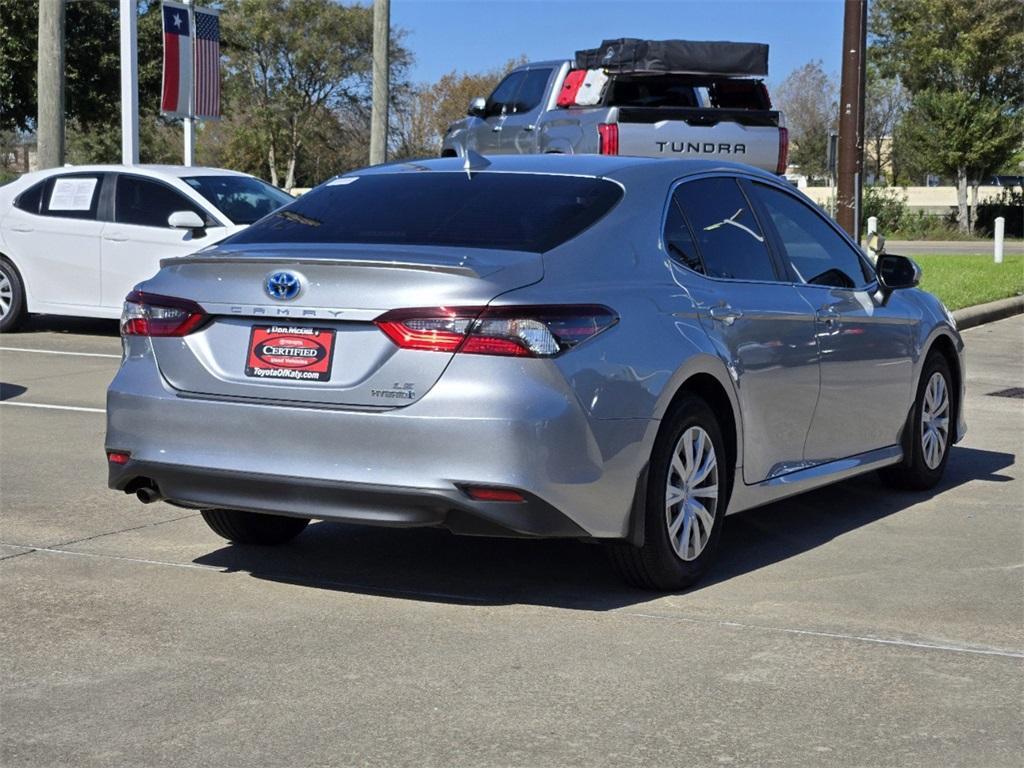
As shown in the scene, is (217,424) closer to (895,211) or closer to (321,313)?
(321,313)

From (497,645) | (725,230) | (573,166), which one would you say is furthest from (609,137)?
(497,645)

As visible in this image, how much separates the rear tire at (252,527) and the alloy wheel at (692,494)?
1.58 meters

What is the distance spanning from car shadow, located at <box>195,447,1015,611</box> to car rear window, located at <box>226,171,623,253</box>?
127cm

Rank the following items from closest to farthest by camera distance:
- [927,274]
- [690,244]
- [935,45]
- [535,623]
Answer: [535,623]
[690,244]
[927,274]
[935,45]

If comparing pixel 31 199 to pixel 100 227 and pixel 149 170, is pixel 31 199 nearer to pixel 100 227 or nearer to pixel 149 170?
pixel 100 227

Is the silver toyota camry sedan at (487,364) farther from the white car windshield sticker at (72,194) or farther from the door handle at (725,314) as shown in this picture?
the white car windshield sticker at (72,194)

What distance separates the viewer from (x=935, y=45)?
51062 millimetres

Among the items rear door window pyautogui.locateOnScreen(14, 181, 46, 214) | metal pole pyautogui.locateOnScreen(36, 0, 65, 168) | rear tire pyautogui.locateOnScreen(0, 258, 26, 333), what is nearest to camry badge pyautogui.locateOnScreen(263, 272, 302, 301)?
rear tire pyautogui.locateOnScreen(0, 258, 26, 333)

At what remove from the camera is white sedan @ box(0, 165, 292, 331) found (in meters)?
14.8

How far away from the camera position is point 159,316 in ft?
18.6

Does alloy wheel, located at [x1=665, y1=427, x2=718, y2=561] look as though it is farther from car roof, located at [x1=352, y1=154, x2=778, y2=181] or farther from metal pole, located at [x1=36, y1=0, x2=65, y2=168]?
metal pole, located at [x1=36, y1=0, x2=65, y2=168]

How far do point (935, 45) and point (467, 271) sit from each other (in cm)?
4890

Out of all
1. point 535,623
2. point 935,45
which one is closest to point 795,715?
point 535,623

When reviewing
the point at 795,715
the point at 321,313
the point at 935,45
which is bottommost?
the point at 795,715
